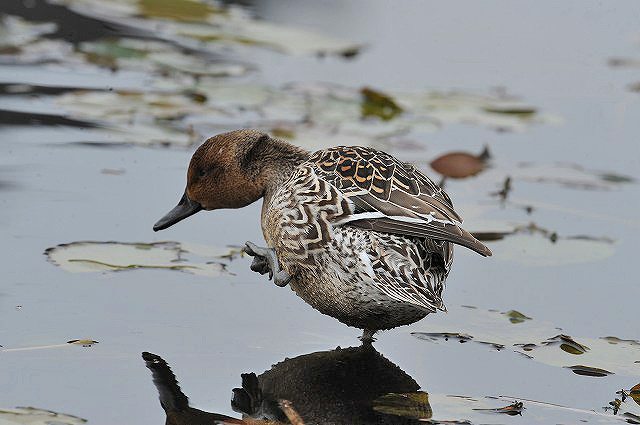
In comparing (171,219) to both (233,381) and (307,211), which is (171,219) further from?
(233,381)

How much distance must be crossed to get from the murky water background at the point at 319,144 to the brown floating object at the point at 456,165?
7 cm

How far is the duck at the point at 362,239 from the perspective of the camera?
4910 millimetres

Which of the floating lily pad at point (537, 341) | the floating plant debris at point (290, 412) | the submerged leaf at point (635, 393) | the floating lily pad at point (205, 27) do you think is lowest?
the floating plant debris at point (290, 412)

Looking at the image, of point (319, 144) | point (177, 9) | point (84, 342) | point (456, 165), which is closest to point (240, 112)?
point (319, 144)

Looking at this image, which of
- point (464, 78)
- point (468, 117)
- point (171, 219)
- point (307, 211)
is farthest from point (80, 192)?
point (464, 78)

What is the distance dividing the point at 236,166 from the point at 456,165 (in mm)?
2262

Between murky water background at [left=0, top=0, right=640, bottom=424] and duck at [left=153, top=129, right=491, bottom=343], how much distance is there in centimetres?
27

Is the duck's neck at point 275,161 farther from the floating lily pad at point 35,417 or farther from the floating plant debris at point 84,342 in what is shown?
the floating lily pad at point 35,417

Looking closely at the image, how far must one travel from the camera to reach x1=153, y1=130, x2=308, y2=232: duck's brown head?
19.4 feet

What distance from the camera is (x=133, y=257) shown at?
5824 mm

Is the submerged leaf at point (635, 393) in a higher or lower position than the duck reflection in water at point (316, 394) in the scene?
higher

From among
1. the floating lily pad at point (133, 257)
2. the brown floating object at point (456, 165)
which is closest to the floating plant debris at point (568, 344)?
the floating lily pad at point (133, 257)

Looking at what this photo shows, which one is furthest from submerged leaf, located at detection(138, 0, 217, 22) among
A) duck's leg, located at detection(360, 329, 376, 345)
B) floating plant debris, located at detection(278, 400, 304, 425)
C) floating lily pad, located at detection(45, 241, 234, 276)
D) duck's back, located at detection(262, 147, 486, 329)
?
floating plant debris, located at detection(278, 400, 304, 425)

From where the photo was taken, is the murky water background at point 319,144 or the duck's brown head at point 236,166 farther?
the duck's brown head at point 236,166
